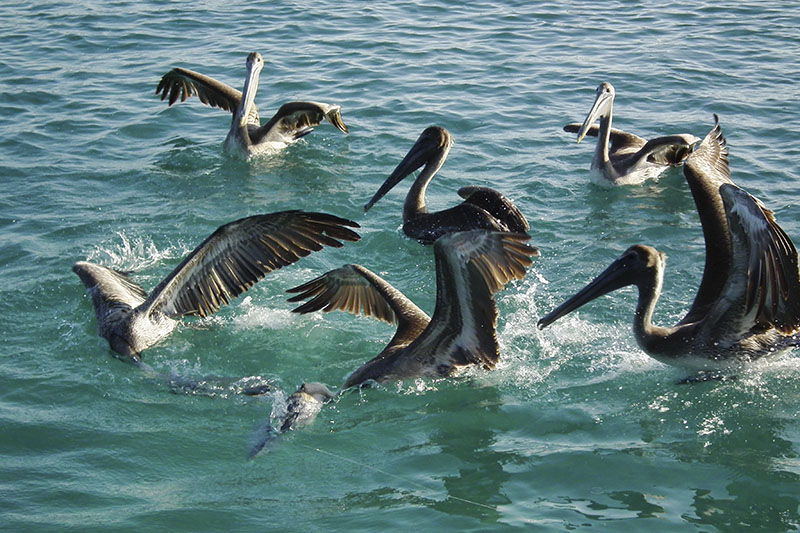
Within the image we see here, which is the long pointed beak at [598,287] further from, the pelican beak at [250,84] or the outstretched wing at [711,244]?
the pelican beak at [250,84]

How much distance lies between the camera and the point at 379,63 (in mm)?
14109

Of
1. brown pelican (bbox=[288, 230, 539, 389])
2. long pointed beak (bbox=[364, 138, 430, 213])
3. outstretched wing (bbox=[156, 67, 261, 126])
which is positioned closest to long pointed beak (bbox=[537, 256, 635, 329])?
brown pelican (bbox=[288, 230, 539, 389])

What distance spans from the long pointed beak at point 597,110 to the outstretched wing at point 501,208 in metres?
2.21

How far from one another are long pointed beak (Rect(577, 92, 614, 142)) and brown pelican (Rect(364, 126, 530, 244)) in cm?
171

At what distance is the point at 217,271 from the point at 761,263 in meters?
3.80

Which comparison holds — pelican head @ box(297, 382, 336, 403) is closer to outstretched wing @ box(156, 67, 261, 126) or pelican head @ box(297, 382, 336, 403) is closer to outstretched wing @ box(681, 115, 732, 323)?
outstretched wing @ box(681, 115, 732, 323)

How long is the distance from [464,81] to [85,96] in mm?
5076

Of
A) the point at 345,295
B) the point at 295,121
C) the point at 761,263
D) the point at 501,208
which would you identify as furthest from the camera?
the point at 295,121

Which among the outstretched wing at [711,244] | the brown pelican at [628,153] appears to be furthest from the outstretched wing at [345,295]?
the brown pelican at [628,153]

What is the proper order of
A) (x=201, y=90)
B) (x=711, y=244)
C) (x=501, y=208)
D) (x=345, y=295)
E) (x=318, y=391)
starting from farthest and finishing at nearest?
(x=201, y=90) < (x=501, y=208) < (x=345, y=295) < (x=711, y=244) < (x=318, y=391)

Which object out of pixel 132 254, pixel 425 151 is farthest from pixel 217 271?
pixel 425 151

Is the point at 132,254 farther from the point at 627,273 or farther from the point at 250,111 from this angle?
the point at 627,273

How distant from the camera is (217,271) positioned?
7266mm

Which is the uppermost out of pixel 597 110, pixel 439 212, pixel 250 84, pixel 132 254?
pixel 250 84
